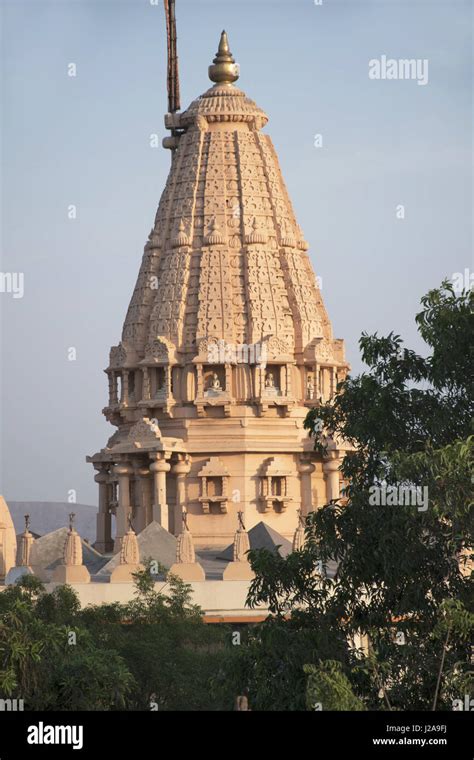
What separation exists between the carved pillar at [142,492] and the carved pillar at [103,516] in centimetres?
407

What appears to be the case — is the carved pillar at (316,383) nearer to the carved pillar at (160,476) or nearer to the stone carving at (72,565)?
the carved pillar at (160,476)

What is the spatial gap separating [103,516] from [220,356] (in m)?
8.86

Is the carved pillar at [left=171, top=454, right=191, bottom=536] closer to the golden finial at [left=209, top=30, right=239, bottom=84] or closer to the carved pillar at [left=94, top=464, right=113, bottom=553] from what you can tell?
the carved pillar at [left=94, top=464, right=113, bottom=553]

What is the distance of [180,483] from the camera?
83188 millimetres

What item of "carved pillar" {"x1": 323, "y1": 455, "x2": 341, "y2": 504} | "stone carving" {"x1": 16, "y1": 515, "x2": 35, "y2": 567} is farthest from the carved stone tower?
"stone carving" {"x1": 16, "y1": 515, "x2": 35, "y2": 567}

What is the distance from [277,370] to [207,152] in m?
9.59

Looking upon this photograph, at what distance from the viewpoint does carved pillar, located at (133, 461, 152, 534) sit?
272 feet

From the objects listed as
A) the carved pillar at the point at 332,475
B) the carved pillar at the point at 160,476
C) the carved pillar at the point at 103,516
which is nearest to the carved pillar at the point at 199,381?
the carved pillar at the point at 160,476

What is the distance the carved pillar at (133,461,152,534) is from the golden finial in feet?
54.4

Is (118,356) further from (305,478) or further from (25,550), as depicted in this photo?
(25,550)

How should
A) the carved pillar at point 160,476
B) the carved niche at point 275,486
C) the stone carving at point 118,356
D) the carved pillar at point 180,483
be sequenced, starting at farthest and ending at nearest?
the stone carving at point 118,356 → the carved pillar at point 180,483 → the carved niche at point 275,486 → the carved pillar at point 160,476

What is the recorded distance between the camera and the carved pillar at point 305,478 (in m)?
83.0
